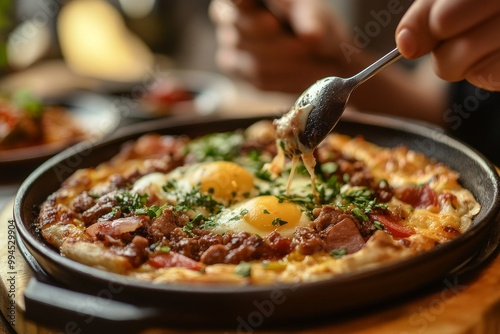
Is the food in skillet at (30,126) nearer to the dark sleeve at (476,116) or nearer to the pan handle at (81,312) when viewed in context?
the pan handle at (81,312)

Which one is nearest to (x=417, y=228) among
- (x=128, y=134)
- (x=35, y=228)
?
(x=35, y=228)

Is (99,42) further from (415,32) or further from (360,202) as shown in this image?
(415,32)

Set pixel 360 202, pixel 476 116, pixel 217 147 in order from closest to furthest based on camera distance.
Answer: pixel 360 202 < pixel 217 147 < pixel 476 116

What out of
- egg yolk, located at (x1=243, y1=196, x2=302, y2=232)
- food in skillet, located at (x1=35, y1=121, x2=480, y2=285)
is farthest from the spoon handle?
egg yolk, located at (x1=243, y1=196, x2=302, y2=232)

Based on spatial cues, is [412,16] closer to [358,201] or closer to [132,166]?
[358,201]

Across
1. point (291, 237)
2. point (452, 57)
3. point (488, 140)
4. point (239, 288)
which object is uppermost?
point (452, 57)

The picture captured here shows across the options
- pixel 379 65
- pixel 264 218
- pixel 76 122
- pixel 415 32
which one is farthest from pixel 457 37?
pixel 76 122
